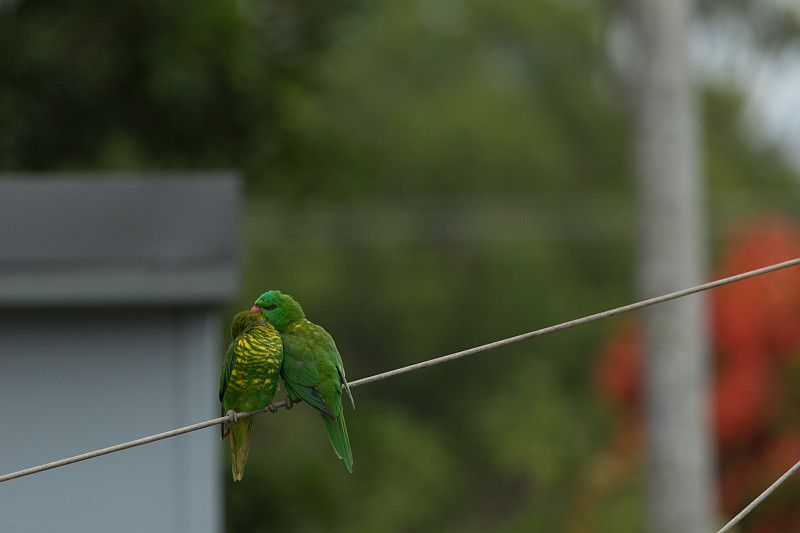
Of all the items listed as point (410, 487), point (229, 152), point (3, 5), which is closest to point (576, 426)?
point (410, 487)

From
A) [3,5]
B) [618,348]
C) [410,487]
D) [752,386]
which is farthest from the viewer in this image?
[410,487]

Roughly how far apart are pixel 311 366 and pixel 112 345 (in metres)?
1.24

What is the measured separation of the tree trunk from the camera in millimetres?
6426

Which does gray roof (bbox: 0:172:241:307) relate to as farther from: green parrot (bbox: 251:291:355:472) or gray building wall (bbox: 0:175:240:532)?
green parrot (bbox: 251:291:355:472)

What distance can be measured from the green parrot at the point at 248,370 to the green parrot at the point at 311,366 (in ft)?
0.09

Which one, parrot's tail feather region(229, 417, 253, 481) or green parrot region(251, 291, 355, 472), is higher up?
green parrot region(251, 291, 355, 472)

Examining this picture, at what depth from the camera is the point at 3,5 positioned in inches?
265

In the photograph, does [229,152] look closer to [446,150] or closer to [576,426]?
[576,426]

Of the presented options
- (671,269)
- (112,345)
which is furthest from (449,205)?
(112,345)

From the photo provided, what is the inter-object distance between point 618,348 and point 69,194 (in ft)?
21.4

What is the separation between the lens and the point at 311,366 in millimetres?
2334

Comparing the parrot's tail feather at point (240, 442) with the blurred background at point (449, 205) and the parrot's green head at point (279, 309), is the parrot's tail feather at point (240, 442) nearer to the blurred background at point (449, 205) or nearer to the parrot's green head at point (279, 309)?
the parrot's green head at point (279, 309)

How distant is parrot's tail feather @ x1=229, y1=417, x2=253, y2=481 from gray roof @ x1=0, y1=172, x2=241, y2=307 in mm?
749

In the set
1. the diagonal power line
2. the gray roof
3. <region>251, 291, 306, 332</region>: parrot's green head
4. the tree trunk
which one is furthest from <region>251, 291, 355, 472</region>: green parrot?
the tree trunk
